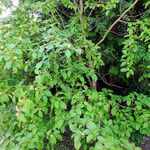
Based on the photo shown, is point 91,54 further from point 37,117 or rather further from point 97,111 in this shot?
point 37,117

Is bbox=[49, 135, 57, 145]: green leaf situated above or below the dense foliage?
below

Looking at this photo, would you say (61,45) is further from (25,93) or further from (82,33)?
(82,33)

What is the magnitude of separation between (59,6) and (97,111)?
144 centimetres

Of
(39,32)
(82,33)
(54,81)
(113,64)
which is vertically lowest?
(113,64)

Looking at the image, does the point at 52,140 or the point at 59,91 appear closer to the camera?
the point at 52,140

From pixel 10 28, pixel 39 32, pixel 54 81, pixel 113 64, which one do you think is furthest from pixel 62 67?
pixel 113 64

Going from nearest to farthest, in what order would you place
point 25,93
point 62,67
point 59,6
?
point 25,93, point 62,67, point 59,6

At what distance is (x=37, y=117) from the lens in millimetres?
1725

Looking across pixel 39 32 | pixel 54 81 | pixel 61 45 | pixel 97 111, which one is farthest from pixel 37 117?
pixel 39 32

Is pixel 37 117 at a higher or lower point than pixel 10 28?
lower

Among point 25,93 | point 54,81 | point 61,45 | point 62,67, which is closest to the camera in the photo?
point 61,45

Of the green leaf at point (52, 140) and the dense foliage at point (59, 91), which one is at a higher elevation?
the dense foliage at point (59, 91)

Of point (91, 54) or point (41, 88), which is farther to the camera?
point (91, 54)

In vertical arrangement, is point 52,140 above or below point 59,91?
below
